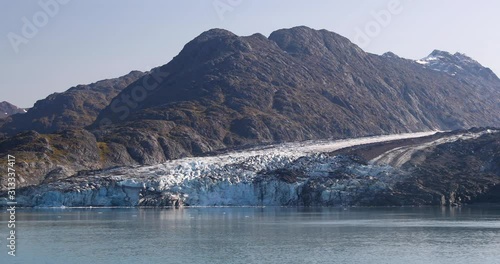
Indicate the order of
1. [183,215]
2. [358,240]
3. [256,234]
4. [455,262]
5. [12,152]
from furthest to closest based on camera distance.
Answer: [12,152]
[183,215]
[256,234]
[358,240]
[455,262]

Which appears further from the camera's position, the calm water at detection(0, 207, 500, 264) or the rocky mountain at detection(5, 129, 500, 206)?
the rocky mountain at detection(5, 129, 500, 206)

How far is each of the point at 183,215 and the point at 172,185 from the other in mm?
26043

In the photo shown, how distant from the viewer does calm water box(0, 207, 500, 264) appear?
71125 mm

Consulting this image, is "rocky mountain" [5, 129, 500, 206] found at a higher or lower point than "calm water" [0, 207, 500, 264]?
higher

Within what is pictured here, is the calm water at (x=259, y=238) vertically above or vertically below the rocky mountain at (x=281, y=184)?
below

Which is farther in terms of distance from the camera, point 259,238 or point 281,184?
point 281,184

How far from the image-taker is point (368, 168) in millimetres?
160875

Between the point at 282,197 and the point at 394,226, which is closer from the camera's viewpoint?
the point at 394,226

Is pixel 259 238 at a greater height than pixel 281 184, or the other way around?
pixel 281 184

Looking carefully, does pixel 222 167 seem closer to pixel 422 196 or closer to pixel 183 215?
pixel 183 215

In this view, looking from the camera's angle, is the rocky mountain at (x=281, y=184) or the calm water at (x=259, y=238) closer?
the calm water at (x=259, y=238)

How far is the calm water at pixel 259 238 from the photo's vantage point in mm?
71125

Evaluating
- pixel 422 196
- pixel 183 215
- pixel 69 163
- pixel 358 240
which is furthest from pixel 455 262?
pixel 69 163

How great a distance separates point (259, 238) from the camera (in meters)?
87.8
